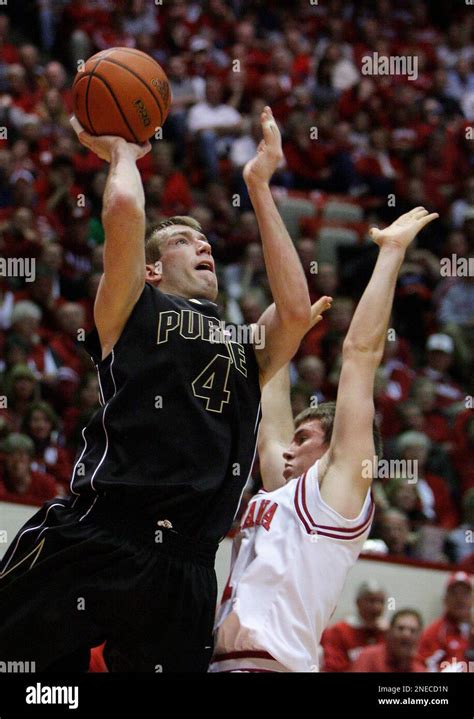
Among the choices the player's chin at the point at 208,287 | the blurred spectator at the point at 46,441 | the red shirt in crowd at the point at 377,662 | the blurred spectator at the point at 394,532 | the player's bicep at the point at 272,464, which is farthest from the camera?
the blurred spectator at the point at 394,532

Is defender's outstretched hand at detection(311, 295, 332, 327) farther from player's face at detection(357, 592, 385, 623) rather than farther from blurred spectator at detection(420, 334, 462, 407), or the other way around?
blurred spectator at detection(420, 334, 462, 407)

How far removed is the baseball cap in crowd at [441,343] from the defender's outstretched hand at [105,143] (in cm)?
736


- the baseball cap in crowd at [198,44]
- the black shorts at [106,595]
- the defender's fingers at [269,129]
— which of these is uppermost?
the baseball cap in crowd at [198,44]

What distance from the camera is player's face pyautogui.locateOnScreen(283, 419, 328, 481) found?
4.51 m

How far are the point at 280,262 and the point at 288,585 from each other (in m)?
1.08

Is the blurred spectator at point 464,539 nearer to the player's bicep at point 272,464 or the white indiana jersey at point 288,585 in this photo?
the player's bicep at point 272,464

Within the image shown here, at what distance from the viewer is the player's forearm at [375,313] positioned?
424cm

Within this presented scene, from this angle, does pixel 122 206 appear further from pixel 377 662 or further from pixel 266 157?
pixel 377 662

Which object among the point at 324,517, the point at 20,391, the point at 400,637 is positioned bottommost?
the point at 400,637

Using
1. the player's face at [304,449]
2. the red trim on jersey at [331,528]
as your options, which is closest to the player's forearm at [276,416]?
the player's face at [304,449]

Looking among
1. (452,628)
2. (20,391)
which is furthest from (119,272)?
(452,628)

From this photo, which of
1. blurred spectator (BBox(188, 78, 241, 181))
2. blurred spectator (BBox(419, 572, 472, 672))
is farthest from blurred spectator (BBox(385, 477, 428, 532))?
blurred spectator (BBox(188, 78, 241, 181))

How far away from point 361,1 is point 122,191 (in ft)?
45.5

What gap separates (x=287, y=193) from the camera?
12.7 metres
